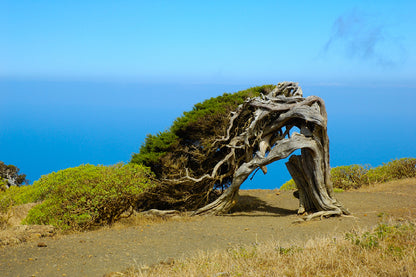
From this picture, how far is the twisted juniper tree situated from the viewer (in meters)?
12.1

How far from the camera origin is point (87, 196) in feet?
36.5

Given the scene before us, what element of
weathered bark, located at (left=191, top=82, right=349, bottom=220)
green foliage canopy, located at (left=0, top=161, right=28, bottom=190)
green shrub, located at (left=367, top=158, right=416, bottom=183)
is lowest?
green foliage canopy, located at (left=0, top=161, right=28, bottom=190)

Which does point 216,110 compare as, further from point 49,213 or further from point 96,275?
point 96,275

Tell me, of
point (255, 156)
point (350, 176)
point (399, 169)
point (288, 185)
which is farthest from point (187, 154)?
point (399, 169)

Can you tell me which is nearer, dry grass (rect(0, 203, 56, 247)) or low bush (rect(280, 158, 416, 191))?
dry grass (rect(0, 203, 56, 247))

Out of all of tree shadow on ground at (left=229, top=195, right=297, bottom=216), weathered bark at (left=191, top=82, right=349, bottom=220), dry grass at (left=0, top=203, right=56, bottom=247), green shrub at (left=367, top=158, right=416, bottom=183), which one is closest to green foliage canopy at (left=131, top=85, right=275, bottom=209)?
weathered bark at (left=191, top=82, right=349, bottom=220)

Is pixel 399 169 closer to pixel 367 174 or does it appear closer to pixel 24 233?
pixel 367 174

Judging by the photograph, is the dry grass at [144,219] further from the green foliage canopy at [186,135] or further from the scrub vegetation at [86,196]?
the green foliage canopy at [186,135]

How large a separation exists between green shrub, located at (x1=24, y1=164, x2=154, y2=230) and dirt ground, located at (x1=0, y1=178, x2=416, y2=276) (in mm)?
642

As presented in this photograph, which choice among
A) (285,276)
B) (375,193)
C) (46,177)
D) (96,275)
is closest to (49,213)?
(46,177)

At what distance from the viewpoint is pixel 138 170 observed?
12578 millimetres

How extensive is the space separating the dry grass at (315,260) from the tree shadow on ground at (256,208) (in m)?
4.91

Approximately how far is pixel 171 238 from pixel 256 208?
473 cm

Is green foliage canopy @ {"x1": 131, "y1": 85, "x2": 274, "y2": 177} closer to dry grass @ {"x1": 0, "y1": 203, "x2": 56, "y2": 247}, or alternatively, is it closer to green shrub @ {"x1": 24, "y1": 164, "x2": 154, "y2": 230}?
green shrub @ {"x1": 24, "y1": 164, "x2": 154, "y2": 230}
